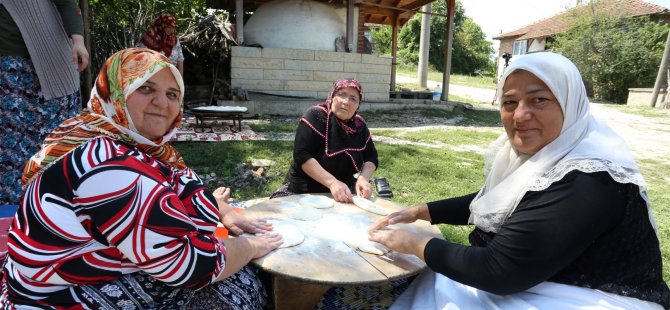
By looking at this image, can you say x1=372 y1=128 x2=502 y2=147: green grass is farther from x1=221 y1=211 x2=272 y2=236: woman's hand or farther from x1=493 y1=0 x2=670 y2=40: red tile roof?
x1=493 y1=0 x2=670 y2=40: red tile roof

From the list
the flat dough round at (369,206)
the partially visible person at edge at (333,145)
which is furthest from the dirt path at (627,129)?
the flat dough round at (369,206)

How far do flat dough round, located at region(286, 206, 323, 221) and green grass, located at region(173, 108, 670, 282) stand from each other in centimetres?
187

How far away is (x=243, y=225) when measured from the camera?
1945 millimetres

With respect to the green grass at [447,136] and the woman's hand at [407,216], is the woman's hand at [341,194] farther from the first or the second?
the green grass at [447,136]

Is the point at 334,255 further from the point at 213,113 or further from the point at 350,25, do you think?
the point at 350,25

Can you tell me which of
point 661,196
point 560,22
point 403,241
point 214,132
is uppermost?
point 560,22

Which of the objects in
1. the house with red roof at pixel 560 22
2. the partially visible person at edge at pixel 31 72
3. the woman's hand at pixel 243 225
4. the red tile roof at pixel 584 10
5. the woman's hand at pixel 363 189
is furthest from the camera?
the house with red roof at pixel 560 22

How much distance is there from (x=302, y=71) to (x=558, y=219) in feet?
32.0

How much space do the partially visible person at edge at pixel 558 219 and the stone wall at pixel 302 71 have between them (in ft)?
29.8

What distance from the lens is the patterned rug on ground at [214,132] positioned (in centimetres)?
665

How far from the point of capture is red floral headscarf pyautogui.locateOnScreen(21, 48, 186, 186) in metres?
1.30

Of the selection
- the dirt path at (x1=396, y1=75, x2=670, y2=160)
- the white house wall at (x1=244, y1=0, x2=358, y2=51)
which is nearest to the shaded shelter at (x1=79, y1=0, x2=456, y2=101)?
the white house wall at (x1=244, y1=0, x2=358, y2=51)

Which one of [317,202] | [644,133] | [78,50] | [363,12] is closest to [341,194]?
[317,202]

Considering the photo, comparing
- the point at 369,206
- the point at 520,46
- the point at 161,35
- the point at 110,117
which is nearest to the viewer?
the point at 110,117
